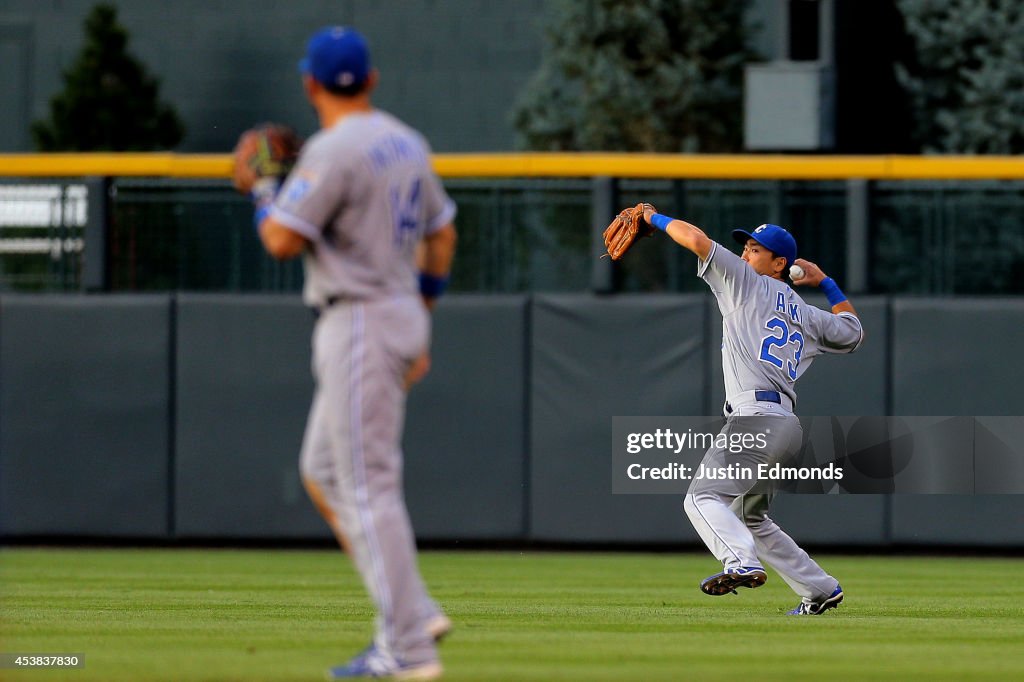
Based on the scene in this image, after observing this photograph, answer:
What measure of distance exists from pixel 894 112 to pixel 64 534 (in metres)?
9.46

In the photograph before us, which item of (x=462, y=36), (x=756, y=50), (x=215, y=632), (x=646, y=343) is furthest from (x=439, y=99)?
(x=215, y=632)

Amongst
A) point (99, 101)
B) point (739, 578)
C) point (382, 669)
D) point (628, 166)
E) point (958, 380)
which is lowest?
point (739, 578)

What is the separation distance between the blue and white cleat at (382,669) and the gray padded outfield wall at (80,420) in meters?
9.23

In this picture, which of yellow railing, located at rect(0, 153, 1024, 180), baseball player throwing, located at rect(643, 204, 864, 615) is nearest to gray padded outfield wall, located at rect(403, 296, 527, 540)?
yellow railing, located at rect(0, 153, 1024, 180)

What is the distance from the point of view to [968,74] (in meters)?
16.9

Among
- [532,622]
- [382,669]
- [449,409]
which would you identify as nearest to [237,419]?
[449,409]

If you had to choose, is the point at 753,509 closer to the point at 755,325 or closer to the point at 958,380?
the point at 755,325

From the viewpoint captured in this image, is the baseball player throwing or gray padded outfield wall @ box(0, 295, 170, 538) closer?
the baseball player throwing

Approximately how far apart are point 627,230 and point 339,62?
10.0ft

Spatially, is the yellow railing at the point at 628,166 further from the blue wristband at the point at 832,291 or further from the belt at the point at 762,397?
the belt at the point at 762,397

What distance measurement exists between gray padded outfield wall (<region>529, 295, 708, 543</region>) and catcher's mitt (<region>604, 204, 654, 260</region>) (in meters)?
5.81

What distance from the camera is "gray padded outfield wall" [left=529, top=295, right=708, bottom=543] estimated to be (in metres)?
13.7

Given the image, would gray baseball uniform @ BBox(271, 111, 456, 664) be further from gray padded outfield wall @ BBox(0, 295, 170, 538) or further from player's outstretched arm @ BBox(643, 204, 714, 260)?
gray padded outfield wall @ BBox(0, 295, 170, 538)

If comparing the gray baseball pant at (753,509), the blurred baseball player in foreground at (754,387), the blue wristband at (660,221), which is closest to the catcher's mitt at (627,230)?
the blurred baseball player in foreground at (754,387)
